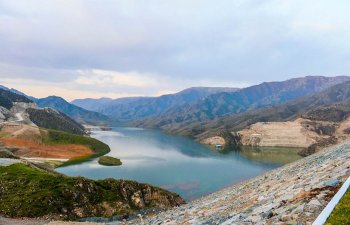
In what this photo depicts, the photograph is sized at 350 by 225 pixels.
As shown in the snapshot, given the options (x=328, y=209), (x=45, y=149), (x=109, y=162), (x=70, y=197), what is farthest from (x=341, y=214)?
Result: (x=45, y=149)

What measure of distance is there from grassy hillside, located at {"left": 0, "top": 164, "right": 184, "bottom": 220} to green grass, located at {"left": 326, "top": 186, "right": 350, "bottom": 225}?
46491 millimetres

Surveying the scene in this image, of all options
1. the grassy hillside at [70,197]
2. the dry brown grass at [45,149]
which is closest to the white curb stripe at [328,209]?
the grassy hillside at [70,197]

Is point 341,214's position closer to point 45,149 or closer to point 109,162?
point 109,162

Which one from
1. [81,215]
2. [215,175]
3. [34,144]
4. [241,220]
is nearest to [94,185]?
[81,215]

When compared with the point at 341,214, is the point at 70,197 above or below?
below

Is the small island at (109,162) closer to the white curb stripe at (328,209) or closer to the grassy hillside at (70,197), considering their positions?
the grassy hillside at (70,197)

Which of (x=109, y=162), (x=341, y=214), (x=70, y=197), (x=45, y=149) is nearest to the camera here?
(x=341, y=214)

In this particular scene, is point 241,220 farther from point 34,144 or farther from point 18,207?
point 34,144

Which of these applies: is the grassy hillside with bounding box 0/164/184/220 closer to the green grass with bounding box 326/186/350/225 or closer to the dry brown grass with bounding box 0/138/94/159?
the green grass with bounding box 326/186/350/225

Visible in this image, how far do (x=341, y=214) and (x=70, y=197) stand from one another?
51628mm

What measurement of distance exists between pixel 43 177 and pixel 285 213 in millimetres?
58551

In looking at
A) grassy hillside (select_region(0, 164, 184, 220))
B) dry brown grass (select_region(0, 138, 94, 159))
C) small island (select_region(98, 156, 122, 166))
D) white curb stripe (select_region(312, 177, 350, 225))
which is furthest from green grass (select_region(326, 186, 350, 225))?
dry brown grass (select_region(0, 138, 94, 159))

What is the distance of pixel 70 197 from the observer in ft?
188

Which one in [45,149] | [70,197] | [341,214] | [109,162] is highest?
[341,214]
